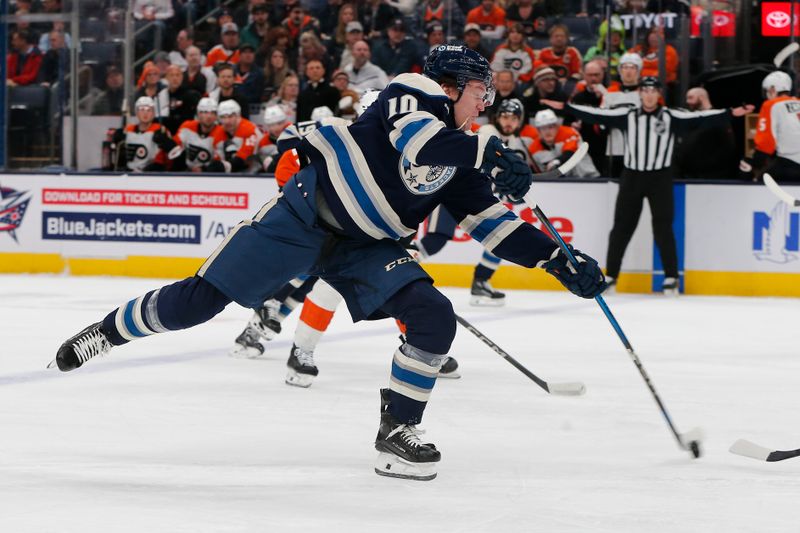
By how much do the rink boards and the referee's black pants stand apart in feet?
0.75

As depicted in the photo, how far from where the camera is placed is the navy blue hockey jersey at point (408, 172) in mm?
2990

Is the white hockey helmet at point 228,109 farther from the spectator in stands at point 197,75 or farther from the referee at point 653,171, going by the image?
the referee at point 653,171

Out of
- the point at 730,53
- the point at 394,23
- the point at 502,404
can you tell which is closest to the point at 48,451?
the point at 502,404

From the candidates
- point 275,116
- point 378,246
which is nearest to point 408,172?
point 378,246

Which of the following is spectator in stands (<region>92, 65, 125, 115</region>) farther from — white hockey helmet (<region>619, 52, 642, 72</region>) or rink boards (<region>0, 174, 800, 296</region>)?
white hockey helmet (<region>619, 52, 642, 72</region>)

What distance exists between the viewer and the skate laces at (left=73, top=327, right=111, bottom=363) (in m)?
3.40

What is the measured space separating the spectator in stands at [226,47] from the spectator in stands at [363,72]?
4.45 ft

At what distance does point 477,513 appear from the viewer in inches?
109

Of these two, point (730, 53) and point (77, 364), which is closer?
point (77, 364)

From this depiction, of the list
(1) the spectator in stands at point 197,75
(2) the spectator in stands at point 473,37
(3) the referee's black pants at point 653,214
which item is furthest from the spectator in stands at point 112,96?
(3) the referee's black pants at point 653,214

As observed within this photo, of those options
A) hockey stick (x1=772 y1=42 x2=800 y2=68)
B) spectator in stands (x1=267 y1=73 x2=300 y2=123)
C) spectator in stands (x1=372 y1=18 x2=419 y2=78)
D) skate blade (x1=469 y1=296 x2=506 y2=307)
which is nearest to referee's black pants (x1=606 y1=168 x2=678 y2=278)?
skate blade (x1=469 y1=296 x2=506 y2=307)

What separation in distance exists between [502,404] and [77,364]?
4.86 ft

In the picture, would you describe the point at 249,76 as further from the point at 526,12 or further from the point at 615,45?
the point at 615,45

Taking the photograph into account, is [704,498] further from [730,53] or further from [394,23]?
[394,23]
